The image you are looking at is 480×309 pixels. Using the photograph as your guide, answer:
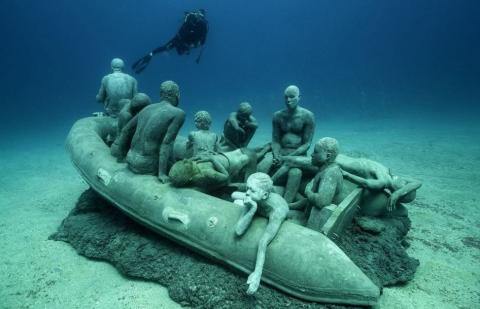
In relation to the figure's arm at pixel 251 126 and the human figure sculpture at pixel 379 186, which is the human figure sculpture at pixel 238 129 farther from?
the human figure sculpture at pixel 379 186

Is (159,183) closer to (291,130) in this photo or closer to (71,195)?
(291,130)

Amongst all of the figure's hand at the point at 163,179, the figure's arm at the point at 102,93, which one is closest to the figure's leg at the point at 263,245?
the figure's hand at the point at 163,179

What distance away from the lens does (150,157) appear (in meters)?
4.52

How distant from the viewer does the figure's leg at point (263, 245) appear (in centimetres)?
298

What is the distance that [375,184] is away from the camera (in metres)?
4.51

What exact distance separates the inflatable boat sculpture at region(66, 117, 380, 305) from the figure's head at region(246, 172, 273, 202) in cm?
39

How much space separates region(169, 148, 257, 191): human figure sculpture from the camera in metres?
4.17

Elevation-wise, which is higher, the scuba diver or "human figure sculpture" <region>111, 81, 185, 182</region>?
the scuba diver

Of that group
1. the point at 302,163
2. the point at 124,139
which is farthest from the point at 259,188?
the point at 124,139

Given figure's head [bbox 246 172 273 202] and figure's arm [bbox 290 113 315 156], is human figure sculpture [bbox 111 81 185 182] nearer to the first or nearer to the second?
figure's head [bbox 246 172 273 202]

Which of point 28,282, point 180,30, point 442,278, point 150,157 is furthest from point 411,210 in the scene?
point 180,30

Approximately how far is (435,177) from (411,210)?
296cm

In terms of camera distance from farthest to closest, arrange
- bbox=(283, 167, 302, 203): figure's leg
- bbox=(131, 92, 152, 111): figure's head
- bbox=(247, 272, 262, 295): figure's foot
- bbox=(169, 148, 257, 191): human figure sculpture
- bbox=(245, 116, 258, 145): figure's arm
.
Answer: bbox=(245, 116, 258, 145): figure's arm
bbox=(131, 92, 152, 111): figure's head
bbox=(283, 167, 302, 203): figure's leg
bbox=(169, 148, 257, 191): human figure sculpture
bbox=(247, 272, 262, 295): figure's foot

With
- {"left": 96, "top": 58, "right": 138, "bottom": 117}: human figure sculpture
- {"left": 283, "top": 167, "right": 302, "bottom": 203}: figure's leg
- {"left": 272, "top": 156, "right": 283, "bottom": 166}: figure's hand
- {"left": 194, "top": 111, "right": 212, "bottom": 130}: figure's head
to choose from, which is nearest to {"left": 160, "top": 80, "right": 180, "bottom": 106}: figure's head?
{"left": 194, "top": 111, "right": 212, "bottom": 130}: figure's head
